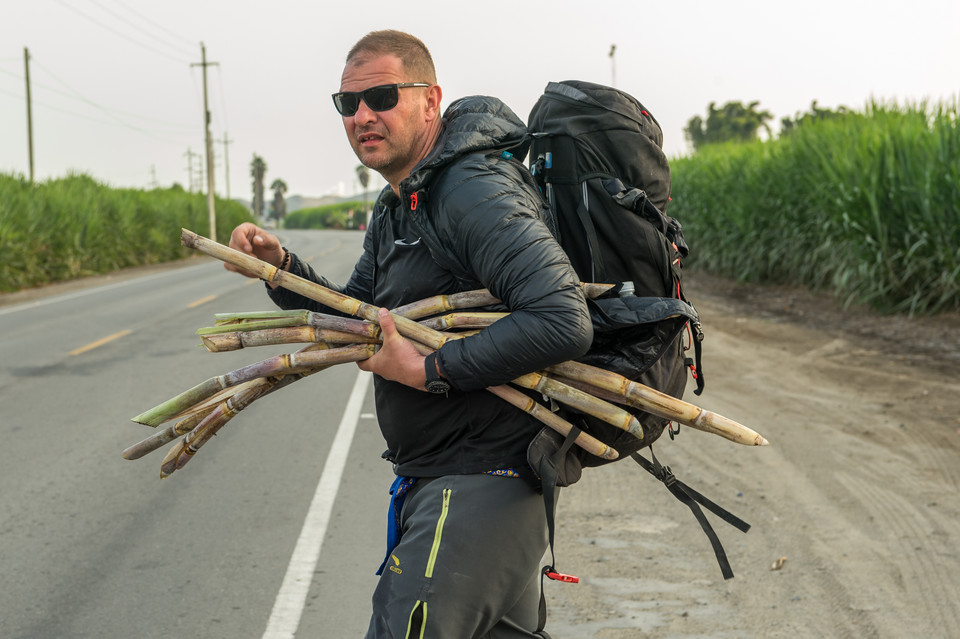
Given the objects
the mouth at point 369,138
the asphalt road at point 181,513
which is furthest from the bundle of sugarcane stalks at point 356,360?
the asphalt road at point 181,513

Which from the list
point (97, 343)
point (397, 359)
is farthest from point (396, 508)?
point (97, 343)

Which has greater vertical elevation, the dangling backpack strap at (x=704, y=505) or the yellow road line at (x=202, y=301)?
the dangling backpack strap at (x=704, y=505)

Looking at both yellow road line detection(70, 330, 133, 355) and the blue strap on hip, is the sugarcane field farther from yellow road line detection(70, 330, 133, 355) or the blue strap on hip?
yellow road line detection(70, 330, 133, 355)

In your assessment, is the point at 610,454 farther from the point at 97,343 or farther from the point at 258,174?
the point at 258,174

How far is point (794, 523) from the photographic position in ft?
16.7

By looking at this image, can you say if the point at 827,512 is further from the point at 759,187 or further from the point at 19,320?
the point at 19,320

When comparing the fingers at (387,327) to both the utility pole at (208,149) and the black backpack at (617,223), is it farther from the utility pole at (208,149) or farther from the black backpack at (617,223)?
the utility pole at (208,149)

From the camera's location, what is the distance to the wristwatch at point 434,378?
212 cm

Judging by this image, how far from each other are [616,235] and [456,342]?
19.1 inches

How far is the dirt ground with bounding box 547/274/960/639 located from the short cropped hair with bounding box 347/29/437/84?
245cm

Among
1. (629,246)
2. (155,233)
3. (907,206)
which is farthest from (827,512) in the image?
(155,233)

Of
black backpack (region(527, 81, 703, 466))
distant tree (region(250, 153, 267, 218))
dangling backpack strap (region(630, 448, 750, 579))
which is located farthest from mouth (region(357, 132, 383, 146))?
distant tree (region(250, 153, 267, 218))

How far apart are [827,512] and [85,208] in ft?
89.4

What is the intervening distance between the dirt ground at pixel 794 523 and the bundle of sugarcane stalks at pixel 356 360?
6.22 ft
